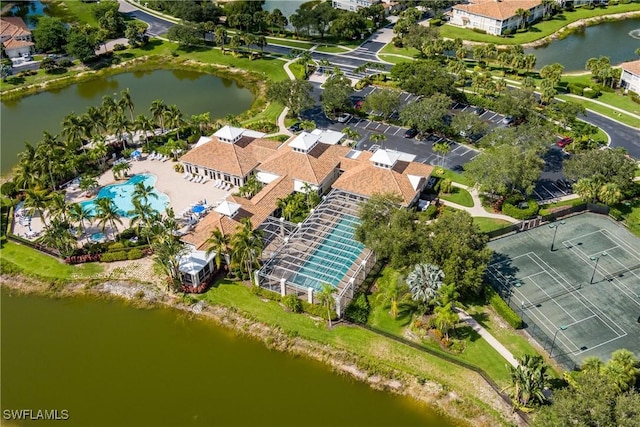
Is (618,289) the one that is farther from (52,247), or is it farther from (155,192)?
(52,247)

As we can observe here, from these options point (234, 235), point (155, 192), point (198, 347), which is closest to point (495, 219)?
point (234, 235)

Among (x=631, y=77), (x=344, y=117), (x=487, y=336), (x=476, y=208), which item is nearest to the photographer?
(x=487, y=336)

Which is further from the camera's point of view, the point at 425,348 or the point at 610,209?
the point at 610,209

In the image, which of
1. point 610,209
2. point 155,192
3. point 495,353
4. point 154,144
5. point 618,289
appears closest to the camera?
point 495,353

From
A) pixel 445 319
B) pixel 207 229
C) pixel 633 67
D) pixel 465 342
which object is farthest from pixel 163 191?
pixel 633 67

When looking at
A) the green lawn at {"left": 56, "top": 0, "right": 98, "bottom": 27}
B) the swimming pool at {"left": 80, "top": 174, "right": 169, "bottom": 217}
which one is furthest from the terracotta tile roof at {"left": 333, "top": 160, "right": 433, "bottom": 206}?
the green lawn at {"left": 56, "top": 0, "right": 98, "bottom": 27}

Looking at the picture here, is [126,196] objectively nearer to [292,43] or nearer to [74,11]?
[292,43]

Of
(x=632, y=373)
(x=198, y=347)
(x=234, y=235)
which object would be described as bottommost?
(x=198, y=347)
